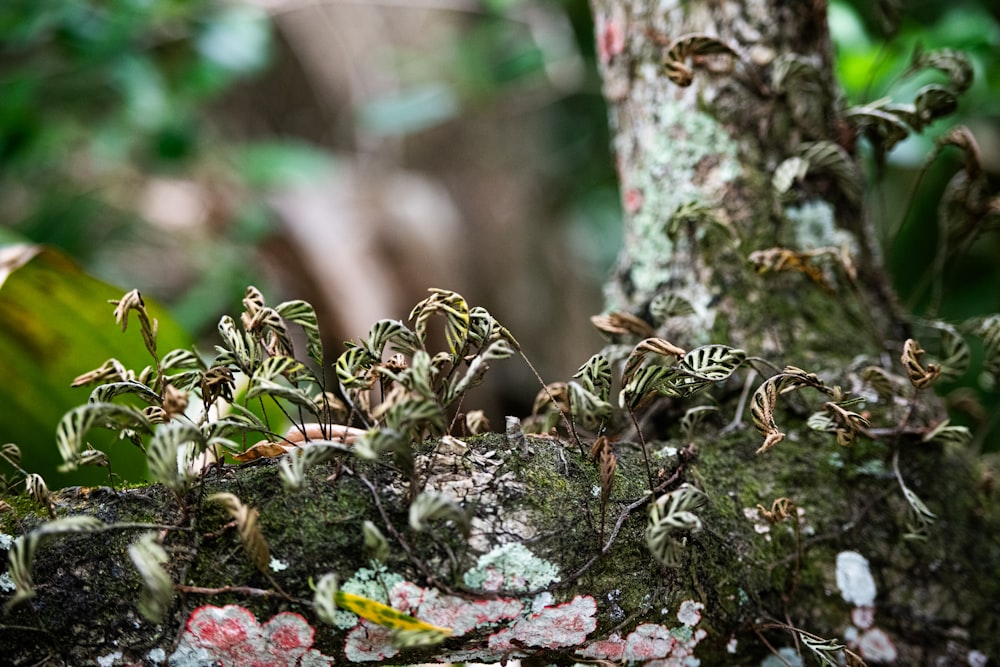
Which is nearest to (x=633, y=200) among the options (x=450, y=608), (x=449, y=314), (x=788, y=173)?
(x=788, y=173)

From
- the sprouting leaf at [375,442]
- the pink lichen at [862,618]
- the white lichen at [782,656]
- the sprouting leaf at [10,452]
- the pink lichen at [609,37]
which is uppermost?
the pink lichen at [609,37]

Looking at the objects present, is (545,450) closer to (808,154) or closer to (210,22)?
(808,154)

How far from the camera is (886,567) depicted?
2.24 ft

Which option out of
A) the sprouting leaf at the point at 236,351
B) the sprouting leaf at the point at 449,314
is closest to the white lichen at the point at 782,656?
the sprouting leaf at the point at 449,314

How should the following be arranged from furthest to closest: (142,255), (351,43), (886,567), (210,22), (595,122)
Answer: (351,43) → (142,255) → (595,122) → (210,22) → (886,567)

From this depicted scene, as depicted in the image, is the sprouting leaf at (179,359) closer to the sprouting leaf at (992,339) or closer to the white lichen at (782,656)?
the white lichen at (782,656)

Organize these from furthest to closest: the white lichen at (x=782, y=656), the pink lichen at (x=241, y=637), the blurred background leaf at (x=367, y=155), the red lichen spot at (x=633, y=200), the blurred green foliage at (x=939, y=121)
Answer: the blurred background leaf at (x=367, y=155), the blurred green foliage at (x=939, y=121), the red lichen spot at (x=633, y=200), the white lichen at (x=782, y=656), the pink lichen at (x=241, y=637)

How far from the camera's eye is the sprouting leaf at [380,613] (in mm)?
474

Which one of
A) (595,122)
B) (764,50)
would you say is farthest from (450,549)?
(595,122)

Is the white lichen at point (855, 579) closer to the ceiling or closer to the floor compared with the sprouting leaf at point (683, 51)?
closer to the floor

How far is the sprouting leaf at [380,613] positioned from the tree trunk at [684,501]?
0.06ft

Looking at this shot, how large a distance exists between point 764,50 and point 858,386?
36 centimetres

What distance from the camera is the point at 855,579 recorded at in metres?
0.67

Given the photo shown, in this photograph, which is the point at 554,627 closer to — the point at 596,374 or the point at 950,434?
the point at 596,374
